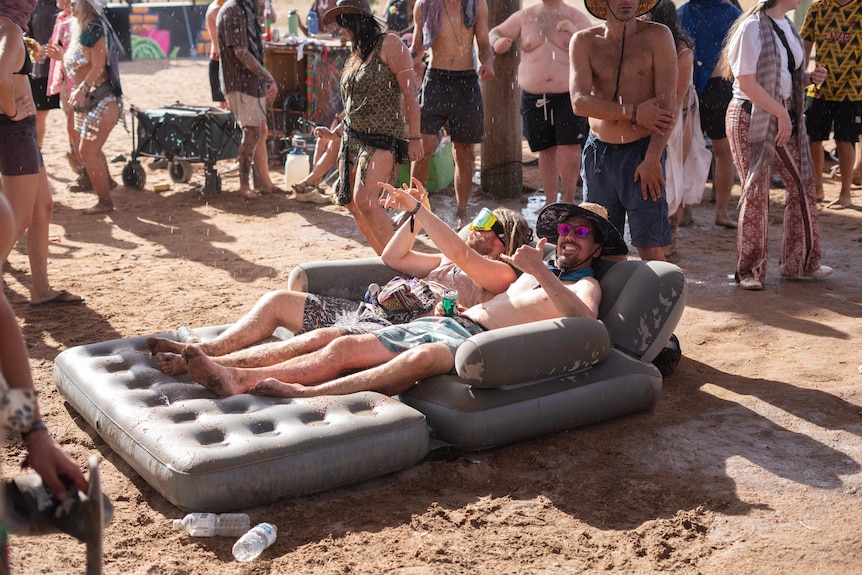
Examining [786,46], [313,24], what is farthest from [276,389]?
[313,24]

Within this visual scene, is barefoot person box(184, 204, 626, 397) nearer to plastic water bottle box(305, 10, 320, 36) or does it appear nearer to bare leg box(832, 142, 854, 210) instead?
bare leg box(832, 142, 854, 210)

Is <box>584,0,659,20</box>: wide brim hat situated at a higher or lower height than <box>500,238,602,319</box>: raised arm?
higher

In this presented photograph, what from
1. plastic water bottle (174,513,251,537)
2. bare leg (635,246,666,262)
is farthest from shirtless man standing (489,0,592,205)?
plastic water bottle (174,513,251,537)

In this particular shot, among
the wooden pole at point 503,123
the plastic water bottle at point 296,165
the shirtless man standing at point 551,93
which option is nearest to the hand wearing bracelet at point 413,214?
the shirtless man standing at point 551,93

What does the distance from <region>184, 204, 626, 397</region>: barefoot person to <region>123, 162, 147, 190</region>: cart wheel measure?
651cm

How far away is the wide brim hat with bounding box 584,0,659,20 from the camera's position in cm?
559

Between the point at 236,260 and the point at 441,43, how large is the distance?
2.53 metres

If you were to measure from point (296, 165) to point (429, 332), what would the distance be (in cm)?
602

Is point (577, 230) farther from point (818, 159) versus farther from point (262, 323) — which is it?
point (818, 159)

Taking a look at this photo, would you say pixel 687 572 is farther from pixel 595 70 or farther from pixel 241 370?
pixel 595 70

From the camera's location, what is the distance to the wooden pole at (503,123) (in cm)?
929

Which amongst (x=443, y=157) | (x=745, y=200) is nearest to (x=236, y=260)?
(x=443, y=157)

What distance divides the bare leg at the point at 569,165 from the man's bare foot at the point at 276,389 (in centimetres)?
433

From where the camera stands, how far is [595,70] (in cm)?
544
